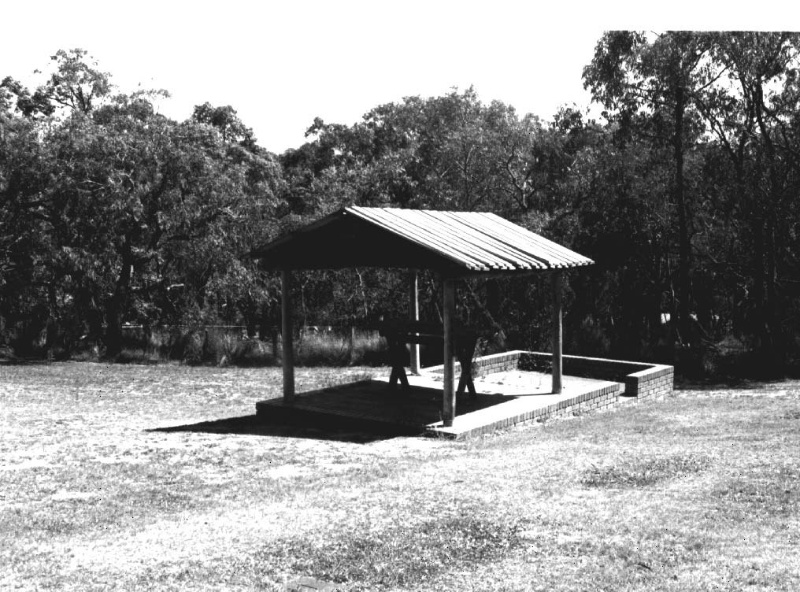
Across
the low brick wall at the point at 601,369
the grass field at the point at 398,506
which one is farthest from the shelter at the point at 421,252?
the low brick wall at the point at 601,369

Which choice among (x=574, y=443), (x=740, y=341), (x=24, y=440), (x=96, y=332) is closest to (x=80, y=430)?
(x=24, y=440)

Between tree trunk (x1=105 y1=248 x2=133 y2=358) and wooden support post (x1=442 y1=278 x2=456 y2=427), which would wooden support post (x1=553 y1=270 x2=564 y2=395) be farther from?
tree trunk (x1=105 y1=248 x2=133 y2=358)

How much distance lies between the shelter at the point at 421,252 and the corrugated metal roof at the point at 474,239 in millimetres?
11

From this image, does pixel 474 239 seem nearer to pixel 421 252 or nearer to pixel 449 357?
pixel 421 252

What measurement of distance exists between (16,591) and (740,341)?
Answer: 20.2m

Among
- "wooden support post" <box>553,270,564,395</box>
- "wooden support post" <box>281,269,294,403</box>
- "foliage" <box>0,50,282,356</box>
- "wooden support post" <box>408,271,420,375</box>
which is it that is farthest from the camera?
"foliage" <box>0,50,282,356</box>

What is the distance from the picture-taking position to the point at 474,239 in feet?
39.8

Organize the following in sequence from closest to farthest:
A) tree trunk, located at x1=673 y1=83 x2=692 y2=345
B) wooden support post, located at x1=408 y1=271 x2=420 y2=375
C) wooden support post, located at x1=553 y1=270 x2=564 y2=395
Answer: wooden support post, located at x1=553 y1=270 x2=564 y2=395 → wooden support post, located at x1=408 y1=271 x2=420 y2=375 → tree trunk, located at x1=673 y1=83 x2=692 y2=345

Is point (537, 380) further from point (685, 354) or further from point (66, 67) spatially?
point (66, 67)

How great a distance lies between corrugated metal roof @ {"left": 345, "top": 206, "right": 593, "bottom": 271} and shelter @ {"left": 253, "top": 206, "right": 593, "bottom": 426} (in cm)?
1

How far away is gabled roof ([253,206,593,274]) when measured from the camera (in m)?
10.6

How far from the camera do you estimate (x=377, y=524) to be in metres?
6.18

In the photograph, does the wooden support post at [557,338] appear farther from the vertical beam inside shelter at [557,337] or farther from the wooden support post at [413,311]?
the wooden support post at [413,311]

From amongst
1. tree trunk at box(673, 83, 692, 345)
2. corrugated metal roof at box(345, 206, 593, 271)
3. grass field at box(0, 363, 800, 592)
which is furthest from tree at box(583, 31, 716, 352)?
grass field at box(0, 363, 800, 592)
